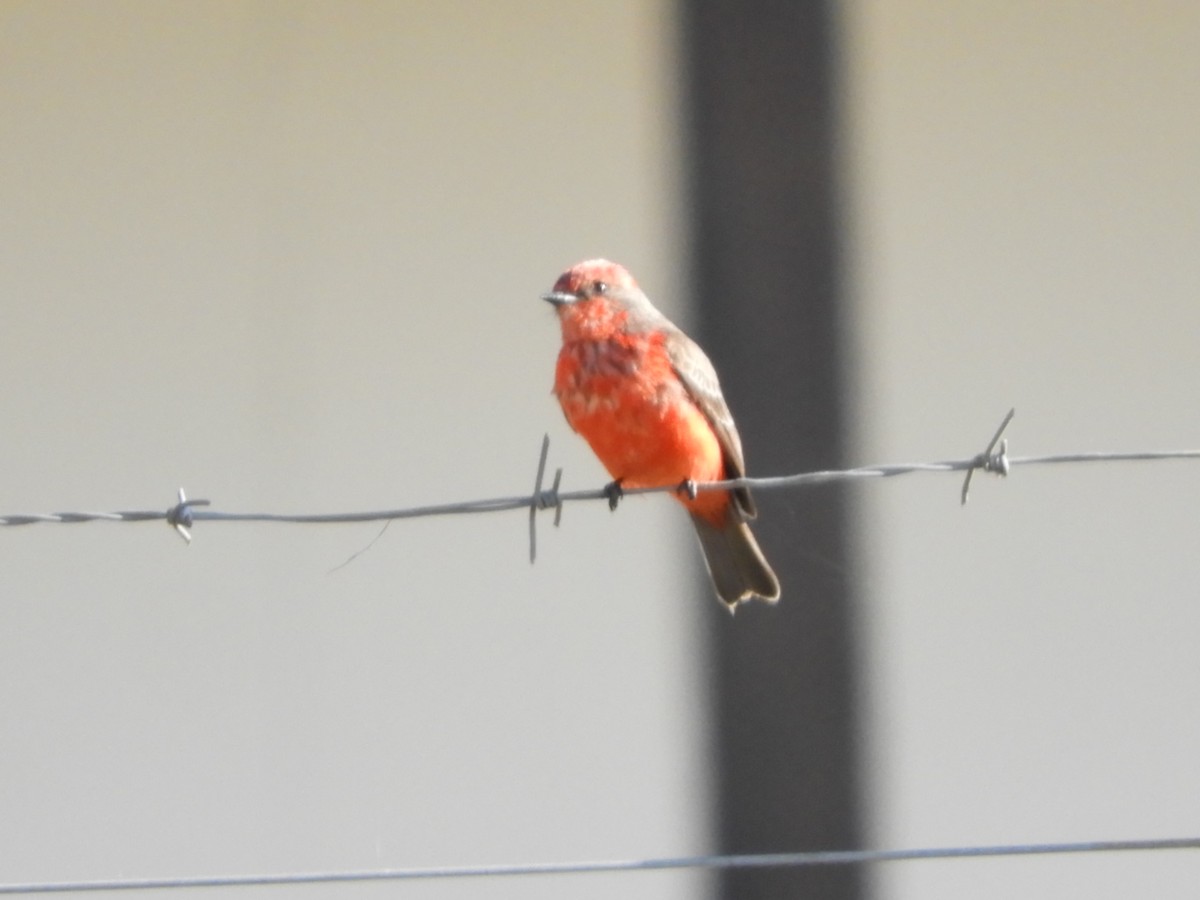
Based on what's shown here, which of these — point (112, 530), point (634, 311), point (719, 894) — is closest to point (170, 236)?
point (112, 530)

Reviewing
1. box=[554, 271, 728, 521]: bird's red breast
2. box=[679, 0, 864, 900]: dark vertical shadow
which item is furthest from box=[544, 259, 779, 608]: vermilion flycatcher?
box=[679, 0, 864, 900]: dark vertical shadow

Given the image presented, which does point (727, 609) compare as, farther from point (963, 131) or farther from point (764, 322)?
point (963, 131)

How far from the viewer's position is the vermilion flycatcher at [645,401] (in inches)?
146

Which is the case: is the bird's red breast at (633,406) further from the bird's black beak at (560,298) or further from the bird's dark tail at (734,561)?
the bird's dark tail at (734,561)

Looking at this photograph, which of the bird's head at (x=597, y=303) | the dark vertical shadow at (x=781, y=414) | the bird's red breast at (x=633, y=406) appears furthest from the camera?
the dark vertical shadow at (x=781, y=414)

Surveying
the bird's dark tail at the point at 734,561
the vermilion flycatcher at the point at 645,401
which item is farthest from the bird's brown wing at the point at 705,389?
the bird's dark tail at the point at 734,561

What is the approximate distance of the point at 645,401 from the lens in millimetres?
3705

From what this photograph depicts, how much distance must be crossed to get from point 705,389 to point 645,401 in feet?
0.40

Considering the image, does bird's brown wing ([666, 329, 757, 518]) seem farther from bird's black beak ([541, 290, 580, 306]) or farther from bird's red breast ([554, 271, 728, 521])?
bird's black beak ([541, 290, 580, 306])

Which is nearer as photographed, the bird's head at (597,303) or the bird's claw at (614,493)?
the bird's claw at (614,493)

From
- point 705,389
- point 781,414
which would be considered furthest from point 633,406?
point 781,414

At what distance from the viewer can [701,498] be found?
3904 mm

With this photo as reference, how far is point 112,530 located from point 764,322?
165 centimetres

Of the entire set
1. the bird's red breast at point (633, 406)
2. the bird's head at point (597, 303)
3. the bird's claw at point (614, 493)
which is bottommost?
the bird's claw at point (614, 493)
